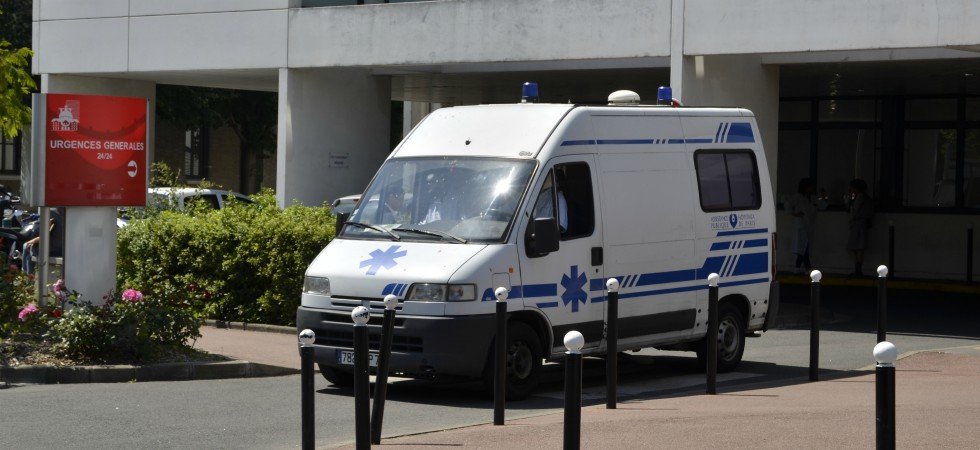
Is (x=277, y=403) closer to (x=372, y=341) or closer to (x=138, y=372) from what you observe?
(x=372, y=341)

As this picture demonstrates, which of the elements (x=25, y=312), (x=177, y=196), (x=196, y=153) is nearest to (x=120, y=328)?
(x=25, y=312)

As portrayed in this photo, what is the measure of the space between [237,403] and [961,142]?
Answer: 18.8m

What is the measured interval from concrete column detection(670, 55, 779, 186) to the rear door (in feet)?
24.5

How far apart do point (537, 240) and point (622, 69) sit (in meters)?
12.6

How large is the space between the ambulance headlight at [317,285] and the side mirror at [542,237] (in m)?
1.65

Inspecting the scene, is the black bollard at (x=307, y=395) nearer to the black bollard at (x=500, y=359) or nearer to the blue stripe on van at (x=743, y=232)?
the black bollard at (x=500, y=359)

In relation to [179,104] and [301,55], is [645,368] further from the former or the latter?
[179,104]

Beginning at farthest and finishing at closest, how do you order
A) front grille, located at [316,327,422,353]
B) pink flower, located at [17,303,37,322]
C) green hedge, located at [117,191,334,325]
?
green hedge, located at [117,191,334,325] < pink flower, located at [17,303,37,322] < front grille, located at [316,327,422,353]

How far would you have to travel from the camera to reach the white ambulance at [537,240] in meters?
10.7

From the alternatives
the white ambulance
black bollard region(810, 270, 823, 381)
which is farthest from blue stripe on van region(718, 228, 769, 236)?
black bollard region(810, 270, 823, 381)

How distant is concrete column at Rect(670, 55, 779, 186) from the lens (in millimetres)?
18859

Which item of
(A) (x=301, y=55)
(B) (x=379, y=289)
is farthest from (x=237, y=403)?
(A) (x=301, y=55)

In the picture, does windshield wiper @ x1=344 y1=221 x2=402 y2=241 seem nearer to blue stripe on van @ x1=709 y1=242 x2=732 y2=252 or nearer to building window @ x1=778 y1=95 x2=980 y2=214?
blue stripe on van @ x1=709 y1=242 x2=732 y2=252

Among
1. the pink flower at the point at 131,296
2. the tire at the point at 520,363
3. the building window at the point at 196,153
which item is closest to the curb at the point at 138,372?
the pink flower at the point at 131,296
